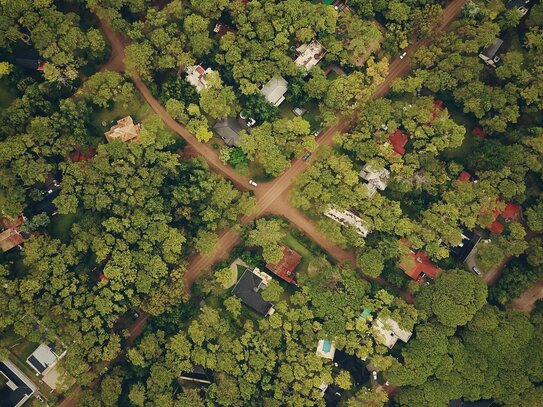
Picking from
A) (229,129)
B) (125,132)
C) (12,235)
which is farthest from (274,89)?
(12,235)

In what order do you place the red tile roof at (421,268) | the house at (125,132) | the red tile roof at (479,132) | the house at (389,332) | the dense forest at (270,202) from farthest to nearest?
the red tile roof at (479,132)
the red tile roof at (421,268)
the house at (125,132)
the house at (389,332)
the dense forest at (270,202)

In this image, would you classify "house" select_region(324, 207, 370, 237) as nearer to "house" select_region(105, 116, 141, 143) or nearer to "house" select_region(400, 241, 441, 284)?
"house" select_region(400, 241, 441, 284)

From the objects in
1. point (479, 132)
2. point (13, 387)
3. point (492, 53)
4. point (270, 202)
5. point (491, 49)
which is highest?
point (491, 49)

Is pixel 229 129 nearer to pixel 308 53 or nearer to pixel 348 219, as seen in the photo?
pixel 308 53

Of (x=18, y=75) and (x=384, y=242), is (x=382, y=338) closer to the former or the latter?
(x=384, y=242)

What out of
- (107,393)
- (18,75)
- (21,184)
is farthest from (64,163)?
(107,393)

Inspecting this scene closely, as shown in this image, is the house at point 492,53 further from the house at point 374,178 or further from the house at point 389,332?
the house at point 389,332

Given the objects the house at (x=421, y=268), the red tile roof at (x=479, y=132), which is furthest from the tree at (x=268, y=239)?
the red tile roof at (x=479, y=132)

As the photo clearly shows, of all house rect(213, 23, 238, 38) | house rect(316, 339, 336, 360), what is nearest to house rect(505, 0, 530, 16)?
house rect(213, 23, 238, 38)
